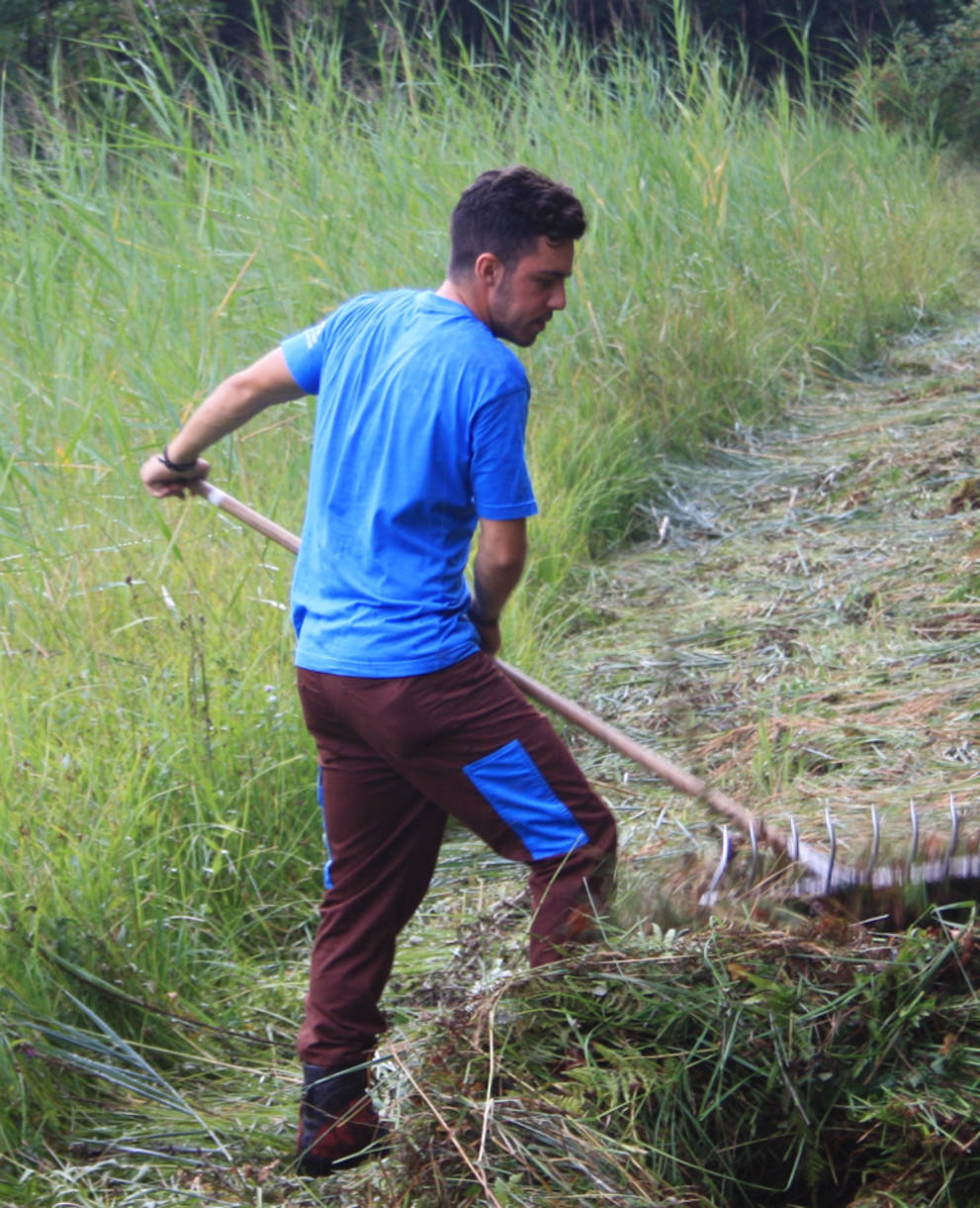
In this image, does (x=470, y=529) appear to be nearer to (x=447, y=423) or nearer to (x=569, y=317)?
(x=447, y=423)

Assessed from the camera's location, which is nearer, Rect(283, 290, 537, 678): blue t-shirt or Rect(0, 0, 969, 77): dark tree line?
Rect(283, 290, 537, 678): blue t-shirt

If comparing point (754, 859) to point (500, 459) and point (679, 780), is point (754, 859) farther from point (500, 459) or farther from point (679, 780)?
point (500, 459)

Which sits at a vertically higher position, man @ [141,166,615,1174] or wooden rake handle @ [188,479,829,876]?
man @ [141,166,615,1174]

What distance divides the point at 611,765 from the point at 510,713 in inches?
53.4

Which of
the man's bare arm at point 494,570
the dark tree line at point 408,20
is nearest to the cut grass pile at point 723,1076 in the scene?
the man's bare arm at point 494,570

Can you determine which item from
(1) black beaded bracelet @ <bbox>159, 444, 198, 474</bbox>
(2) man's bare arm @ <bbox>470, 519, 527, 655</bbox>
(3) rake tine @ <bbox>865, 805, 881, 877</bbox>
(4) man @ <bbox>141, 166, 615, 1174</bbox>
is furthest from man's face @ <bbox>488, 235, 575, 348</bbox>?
(3) rake tine @ <bbox>865, 805, 881, 877</bbox>

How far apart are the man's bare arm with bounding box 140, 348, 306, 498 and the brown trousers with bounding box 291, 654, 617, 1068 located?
58 centimetres

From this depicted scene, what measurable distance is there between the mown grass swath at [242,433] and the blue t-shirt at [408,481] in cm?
79

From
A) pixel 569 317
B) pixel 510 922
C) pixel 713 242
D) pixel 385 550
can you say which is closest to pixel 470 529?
pixel 385 550

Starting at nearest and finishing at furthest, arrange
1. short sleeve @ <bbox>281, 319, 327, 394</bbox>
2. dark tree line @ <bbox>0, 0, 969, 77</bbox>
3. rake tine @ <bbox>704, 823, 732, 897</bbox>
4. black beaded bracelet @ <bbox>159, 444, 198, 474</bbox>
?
rake tine @ <bbox>704, 823, 732, 897</bbox> → short sleeve @ <bbox>281, 319, 327, 394</bbox> → black beaded bracelet @ <bbox>159, 444, 198, 474</bbox> → dark tree line @ <bbox>0, 0, 969, 77</bbox>

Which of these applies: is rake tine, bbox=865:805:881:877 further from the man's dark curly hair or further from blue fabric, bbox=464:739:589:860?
the man's dark curly hair

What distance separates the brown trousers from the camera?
2.32 metres

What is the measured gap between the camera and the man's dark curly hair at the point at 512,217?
7.54 ft

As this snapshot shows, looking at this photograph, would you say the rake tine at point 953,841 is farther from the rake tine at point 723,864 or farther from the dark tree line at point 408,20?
the dark tree line at point 408,20
